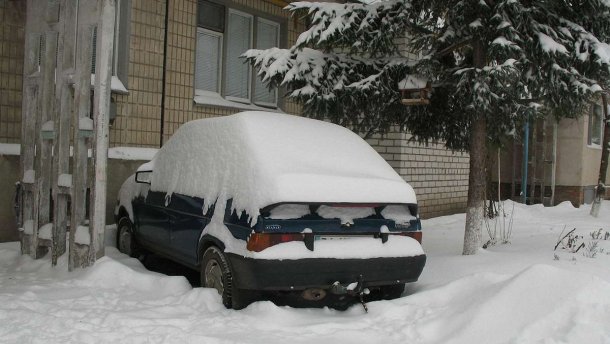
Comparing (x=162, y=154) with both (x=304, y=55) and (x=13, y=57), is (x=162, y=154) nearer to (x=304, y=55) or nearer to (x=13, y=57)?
(x=304, y=55)

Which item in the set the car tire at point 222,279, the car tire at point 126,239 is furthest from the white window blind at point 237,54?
the car tire at point 222,279

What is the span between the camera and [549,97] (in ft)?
21.7

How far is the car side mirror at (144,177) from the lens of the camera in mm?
6715

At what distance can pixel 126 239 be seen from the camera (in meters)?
7.32

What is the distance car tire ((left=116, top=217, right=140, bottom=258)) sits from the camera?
710 cm

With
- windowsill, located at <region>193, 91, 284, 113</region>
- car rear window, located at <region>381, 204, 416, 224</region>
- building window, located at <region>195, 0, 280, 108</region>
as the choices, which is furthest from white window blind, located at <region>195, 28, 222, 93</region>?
car rear window, located at <region>381, 204, 416, 224</region>

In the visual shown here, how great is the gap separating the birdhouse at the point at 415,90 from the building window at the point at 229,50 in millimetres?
4128

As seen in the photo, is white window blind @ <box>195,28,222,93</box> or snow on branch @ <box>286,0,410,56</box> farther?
white window blind @ <box>195,28,222,93</box>

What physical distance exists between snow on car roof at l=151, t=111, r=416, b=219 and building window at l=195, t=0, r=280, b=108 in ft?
13.4

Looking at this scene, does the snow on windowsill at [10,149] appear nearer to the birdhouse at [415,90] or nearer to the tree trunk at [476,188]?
the birdhouse at [415,90]

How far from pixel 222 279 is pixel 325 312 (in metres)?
0.92

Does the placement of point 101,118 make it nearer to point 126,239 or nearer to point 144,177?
point 144,177

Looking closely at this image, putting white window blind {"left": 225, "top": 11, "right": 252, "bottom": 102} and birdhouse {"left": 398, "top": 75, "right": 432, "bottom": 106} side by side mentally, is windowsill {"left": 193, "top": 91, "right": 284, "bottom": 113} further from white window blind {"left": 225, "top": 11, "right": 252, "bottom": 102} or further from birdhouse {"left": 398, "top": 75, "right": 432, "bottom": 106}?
birdhouse {"left": 398, "top": 75, "right": 432, "bottom": 106}

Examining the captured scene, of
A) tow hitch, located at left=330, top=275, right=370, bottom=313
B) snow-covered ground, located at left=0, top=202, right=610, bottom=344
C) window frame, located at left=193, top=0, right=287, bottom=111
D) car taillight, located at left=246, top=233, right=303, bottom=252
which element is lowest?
snow-covered ground, located at left=0, top=202, right=610, bottom=344
